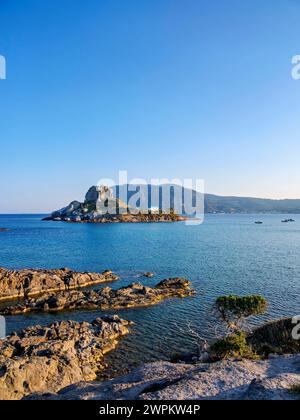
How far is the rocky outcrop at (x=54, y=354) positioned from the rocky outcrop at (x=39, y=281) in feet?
67.9

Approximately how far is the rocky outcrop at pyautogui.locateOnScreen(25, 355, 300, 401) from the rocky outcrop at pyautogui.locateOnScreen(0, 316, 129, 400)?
3.12 metres

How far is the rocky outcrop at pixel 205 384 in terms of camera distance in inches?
648

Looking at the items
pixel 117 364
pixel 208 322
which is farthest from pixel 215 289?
pixel 117 364

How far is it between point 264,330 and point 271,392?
1907 centimetres

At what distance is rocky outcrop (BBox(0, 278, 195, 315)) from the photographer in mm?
48406

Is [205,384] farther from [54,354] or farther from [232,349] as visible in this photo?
[54,354]

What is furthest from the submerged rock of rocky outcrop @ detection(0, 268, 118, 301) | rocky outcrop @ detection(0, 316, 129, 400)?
rocky outcrop @ detection(0, 316, 129, 400)

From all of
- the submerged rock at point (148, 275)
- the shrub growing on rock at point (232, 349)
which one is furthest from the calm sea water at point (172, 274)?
the shrub growing on rock at point (232, 349)

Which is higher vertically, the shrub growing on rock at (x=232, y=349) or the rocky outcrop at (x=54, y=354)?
the shrub growing on rock at (x=232, y=349)

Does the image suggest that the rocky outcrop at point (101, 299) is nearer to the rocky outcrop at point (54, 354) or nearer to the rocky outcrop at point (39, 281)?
the rocky outcrop at point (39, 281)

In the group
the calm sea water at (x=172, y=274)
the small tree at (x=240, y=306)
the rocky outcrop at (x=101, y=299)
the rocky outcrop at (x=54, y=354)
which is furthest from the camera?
the rocky outcrop at (x=101, y=299)

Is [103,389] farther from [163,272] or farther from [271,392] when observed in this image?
[163,272]

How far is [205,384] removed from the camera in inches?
714
